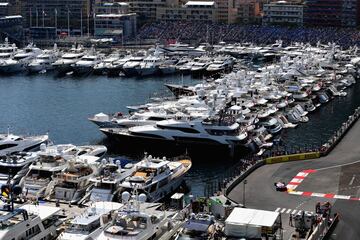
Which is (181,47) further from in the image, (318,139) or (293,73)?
(318,139)

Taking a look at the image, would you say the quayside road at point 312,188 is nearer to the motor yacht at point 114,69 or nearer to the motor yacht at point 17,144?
the motor yacht at point 17,144

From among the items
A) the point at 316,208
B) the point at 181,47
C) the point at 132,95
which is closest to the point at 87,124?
the point at 132,95

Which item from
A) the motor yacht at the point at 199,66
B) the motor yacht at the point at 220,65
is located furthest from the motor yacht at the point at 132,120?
the motor yacht at the point at 199,66

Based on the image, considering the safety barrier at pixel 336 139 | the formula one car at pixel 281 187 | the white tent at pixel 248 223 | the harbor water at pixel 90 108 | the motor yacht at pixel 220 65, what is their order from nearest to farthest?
1. the white tent at pixel 248 223
2. the formula one car at pixel 281 187
3. the safety barrier at pixel 336 139
4. the harbor water at pixel 90 108
5. the motor yacht at pixel 220 65

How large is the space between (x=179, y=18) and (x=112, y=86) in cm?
5666

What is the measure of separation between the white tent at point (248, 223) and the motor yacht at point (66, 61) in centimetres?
7209

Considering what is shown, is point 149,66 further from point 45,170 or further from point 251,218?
point 251,218

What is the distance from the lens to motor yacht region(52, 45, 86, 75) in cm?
9594

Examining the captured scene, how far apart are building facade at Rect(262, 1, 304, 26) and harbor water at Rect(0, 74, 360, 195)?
4554 centimetres

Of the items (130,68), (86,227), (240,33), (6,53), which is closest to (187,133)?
(86,227)

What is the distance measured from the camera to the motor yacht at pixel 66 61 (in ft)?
315

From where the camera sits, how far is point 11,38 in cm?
12500

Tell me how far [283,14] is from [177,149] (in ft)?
290

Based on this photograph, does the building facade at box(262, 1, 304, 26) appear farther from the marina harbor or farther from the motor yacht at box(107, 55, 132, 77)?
the motor yacht at box(107, 55, 132, 77)
